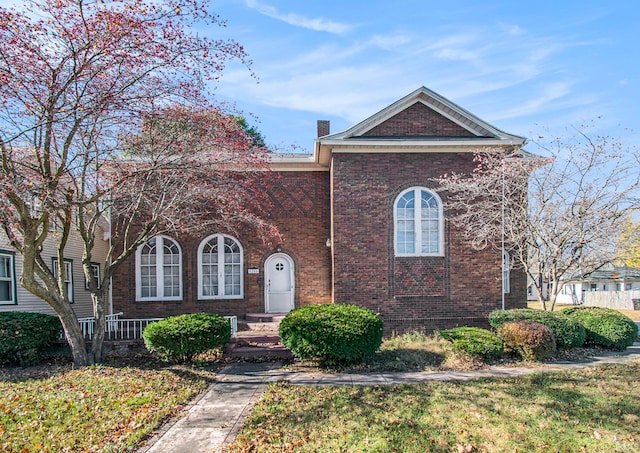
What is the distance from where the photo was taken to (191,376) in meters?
9.31

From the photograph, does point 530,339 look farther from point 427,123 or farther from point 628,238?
point 427,123

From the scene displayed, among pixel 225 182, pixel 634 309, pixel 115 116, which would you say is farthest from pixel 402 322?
pixel 634 309

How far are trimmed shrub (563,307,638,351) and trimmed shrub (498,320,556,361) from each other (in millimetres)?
2207

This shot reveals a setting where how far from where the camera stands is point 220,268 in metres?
15.4

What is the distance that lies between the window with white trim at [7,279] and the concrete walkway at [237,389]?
7175 mm

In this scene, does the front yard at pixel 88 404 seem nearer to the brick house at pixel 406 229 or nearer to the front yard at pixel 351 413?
the front yard at pixel 351 413

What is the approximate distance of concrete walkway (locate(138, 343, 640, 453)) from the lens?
5863mm

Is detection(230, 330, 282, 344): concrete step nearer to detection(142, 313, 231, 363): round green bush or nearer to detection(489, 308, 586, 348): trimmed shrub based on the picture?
detection(142, 313, 231, 363): round green bush

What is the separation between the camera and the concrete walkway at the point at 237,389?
5.86 m

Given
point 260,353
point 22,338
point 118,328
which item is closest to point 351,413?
point 260,353

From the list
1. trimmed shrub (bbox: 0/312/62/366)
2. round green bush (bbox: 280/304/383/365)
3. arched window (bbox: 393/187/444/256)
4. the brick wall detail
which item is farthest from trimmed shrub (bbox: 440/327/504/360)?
trimmed shrub (bbox: 0/312/62/366)

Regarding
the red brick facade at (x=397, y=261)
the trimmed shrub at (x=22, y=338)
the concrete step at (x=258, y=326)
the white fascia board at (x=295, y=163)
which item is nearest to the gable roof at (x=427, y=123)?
the red brick facade at (x=397, y=261)

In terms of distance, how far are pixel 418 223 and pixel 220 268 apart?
6.62 meters

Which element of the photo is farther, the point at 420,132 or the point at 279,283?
the point at 279,283
